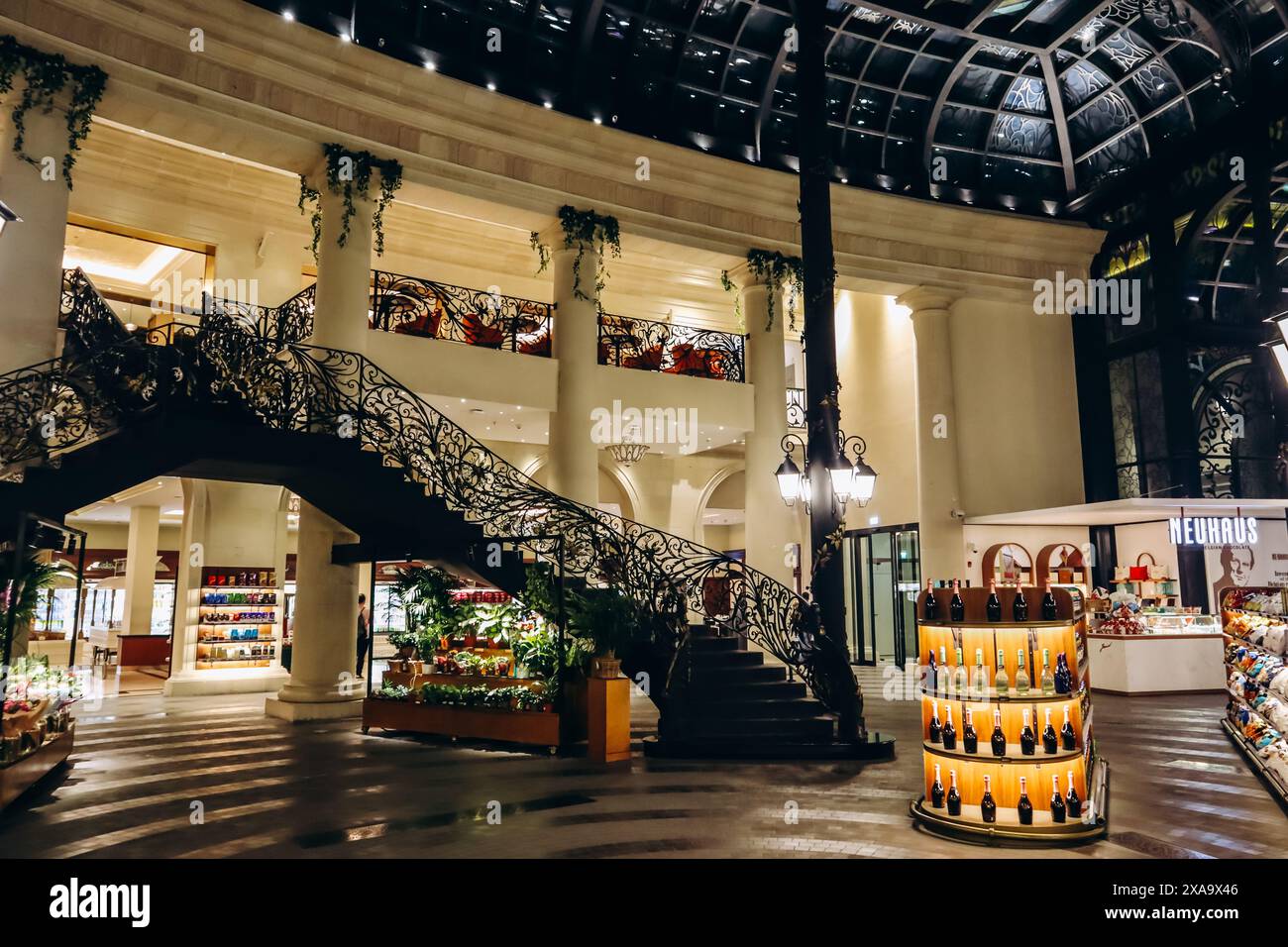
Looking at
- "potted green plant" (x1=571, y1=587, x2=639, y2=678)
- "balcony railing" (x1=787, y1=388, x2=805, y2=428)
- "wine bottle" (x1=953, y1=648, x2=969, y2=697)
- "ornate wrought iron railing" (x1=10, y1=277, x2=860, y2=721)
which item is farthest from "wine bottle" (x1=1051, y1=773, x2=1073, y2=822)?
"balcony railing" (x1=787, y1=388, x2=805, y2=428)

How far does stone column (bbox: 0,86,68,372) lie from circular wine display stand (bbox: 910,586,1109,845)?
27.4 ft

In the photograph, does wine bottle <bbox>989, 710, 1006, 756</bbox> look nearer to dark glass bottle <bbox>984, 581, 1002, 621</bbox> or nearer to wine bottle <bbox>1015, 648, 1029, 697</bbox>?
wine bottle <bbox>1015, 648, 1029, 697</bbox>

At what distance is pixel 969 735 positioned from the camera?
5.15 metres

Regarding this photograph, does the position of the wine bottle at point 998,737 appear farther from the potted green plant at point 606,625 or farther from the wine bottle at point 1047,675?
the potted green plant at point 606,625

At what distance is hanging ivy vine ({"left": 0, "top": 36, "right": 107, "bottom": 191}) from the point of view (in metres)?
8.23

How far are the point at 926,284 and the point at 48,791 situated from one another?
1339 cm

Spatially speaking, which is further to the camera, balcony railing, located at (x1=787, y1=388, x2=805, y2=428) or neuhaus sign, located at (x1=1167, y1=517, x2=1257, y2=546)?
balcony railing, located at (x1=787, y1=388, x2=805, y2=428)

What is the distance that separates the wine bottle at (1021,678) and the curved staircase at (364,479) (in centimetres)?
266

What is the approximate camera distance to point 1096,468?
14781mm

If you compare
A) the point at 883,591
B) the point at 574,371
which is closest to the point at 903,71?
the point at 574,371

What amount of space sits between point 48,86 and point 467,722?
294 inches

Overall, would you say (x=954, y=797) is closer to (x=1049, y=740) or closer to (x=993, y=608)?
(x=1049, y=740)

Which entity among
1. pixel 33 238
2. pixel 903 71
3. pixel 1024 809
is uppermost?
pixel 903 71
